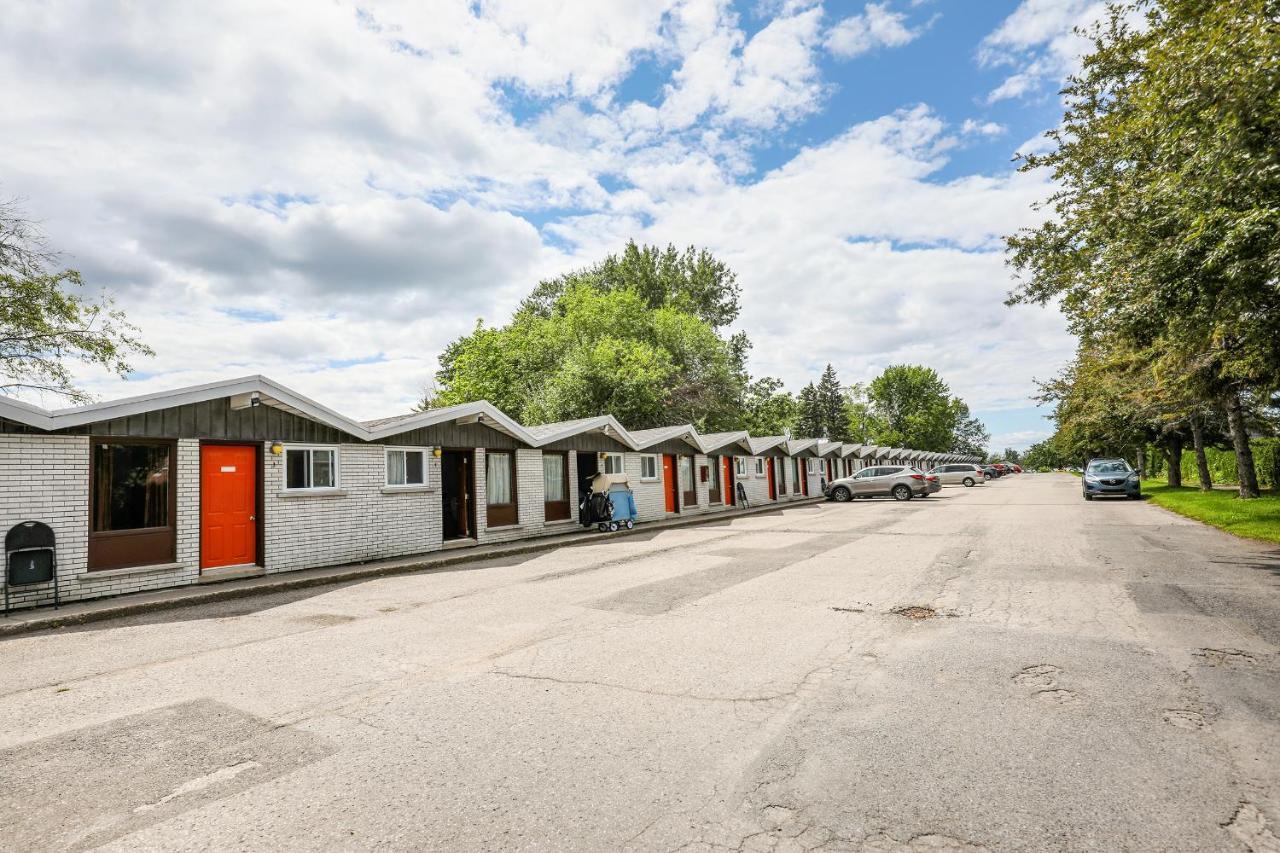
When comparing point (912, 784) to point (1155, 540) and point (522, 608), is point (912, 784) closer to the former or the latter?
point (522, 608)

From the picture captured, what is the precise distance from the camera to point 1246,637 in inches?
232

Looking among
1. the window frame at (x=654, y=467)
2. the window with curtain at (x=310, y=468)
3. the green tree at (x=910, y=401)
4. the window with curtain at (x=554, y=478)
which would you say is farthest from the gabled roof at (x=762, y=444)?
the green tree at (x=910, y=401)

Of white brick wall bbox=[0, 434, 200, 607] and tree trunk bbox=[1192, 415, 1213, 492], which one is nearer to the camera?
white brick wall bbox=[0, 434, 200, 607]

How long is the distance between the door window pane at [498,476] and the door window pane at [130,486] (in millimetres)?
7317

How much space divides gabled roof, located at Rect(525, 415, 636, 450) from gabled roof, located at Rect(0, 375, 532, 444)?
7.57 ft

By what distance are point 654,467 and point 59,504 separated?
56.4 feet

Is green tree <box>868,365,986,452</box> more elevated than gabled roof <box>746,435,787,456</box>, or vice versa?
green tree <box>868,365,986,452</box>

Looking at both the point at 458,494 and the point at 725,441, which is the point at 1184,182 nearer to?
the point at 458,494

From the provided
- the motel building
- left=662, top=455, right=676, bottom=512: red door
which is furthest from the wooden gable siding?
left=662, top=455, right=676, bottom=512: red door

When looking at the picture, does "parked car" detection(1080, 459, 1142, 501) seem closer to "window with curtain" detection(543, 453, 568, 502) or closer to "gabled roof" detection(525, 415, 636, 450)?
"gabled roof" detection(525, 415, 636, 450)

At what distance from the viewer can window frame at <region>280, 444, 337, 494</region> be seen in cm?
1197

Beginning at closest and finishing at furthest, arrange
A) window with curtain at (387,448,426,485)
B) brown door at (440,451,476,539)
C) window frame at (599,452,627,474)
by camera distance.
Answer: window with curtain at (387,448,426,485) → brown door at (440,451,476,539) → window frame at (599,452,627,474)

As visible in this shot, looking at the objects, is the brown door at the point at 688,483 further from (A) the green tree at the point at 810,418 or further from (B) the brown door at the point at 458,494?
(A) the green tree at the point at 810,418

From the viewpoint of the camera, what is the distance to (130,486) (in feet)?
33.1
